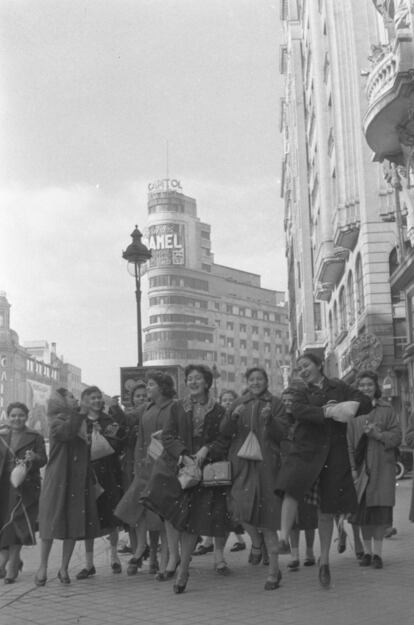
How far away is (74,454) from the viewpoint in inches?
322

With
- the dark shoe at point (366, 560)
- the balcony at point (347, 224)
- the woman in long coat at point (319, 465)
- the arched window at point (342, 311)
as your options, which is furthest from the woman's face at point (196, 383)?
the arched window at point (342, 311)

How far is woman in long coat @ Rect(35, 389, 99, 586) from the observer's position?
787 cm

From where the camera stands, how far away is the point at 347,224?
35.0 meters

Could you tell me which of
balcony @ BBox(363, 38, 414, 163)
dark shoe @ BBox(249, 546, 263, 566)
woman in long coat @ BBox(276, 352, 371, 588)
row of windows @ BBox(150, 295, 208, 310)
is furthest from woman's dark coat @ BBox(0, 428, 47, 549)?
row of windows @ BBox(150, 295, 208, 310)

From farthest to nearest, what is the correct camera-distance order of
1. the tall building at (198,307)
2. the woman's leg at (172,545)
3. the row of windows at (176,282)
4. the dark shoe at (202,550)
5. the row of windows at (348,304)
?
the row of windows at (176,282) → the tall building at (198,307) → the row of windows at (348,304) → the dark shoe at (202,550) → the woman's leg at (172,545)

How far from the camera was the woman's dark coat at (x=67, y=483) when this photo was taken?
311 inches

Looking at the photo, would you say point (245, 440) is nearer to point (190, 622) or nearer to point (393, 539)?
point (190, 622)

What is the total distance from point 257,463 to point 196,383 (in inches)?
35.0

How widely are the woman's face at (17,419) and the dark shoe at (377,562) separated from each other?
144 inches

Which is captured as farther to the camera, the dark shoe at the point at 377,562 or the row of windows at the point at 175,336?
the row of windows at the point at 175,336

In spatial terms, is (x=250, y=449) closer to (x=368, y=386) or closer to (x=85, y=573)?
(x=368, y=386)

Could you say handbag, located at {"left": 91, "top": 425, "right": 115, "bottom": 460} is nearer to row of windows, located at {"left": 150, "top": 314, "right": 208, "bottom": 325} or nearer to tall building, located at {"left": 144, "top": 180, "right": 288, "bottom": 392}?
tall building, located at {"left": 144, "top": 180, "right": 288, "bottom": 392}

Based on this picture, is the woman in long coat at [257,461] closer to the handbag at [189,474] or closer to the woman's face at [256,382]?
the woman's face at [256,382]

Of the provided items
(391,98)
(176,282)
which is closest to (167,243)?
(176,282)
